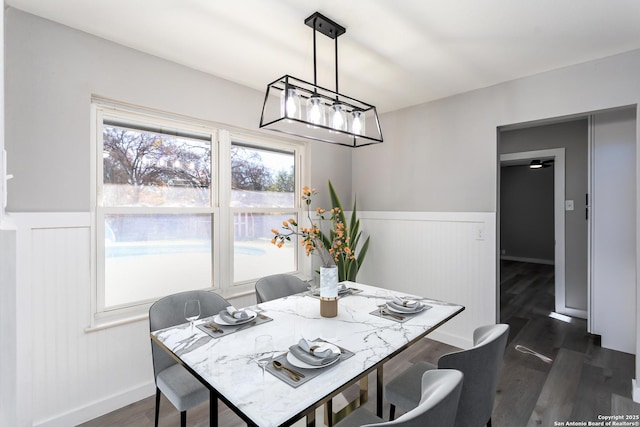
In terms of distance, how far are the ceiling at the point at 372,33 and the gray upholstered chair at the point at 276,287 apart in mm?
1660

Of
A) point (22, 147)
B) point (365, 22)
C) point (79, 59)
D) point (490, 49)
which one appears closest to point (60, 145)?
point (22, 147)

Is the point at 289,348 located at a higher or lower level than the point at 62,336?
higher

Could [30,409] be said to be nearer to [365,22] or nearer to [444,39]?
[365,22]

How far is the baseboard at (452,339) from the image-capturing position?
3.08m

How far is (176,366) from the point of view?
72.5 inches

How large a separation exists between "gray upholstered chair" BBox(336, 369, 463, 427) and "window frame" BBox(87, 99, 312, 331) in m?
2.01

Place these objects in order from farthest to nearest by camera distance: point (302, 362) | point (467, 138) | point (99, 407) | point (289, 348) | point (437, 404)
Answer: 1. point (467, 138)
2. point (99, 407)
3. point (289, 348)
4. point (302, 362)
5. point (437, 404)

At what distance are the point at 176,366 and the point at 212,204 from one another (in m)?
1.34

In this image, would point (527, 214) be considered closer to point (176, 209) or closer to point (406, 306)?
point (406, 306)

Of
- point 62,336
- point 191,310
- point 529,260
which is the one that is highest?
point 191,310

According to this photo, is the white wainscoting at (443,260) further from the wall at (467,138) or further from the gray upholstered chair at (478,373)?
the gray upholstered chair at (478,373)

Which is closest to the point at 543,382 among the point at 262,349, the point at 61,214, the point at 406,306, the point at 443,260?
the point at 443,260

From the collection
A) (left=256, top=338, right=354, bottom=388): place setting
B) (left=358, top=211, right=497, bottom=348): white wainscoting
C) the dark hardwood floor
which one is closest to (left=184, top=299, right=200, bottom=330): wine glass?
(left=256, top=338, right=354, bottom=388): place setting

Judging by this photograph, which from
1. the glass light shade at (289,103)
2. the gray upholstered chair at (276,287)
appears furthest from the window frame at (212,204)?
the glass light shade at (289,103)
